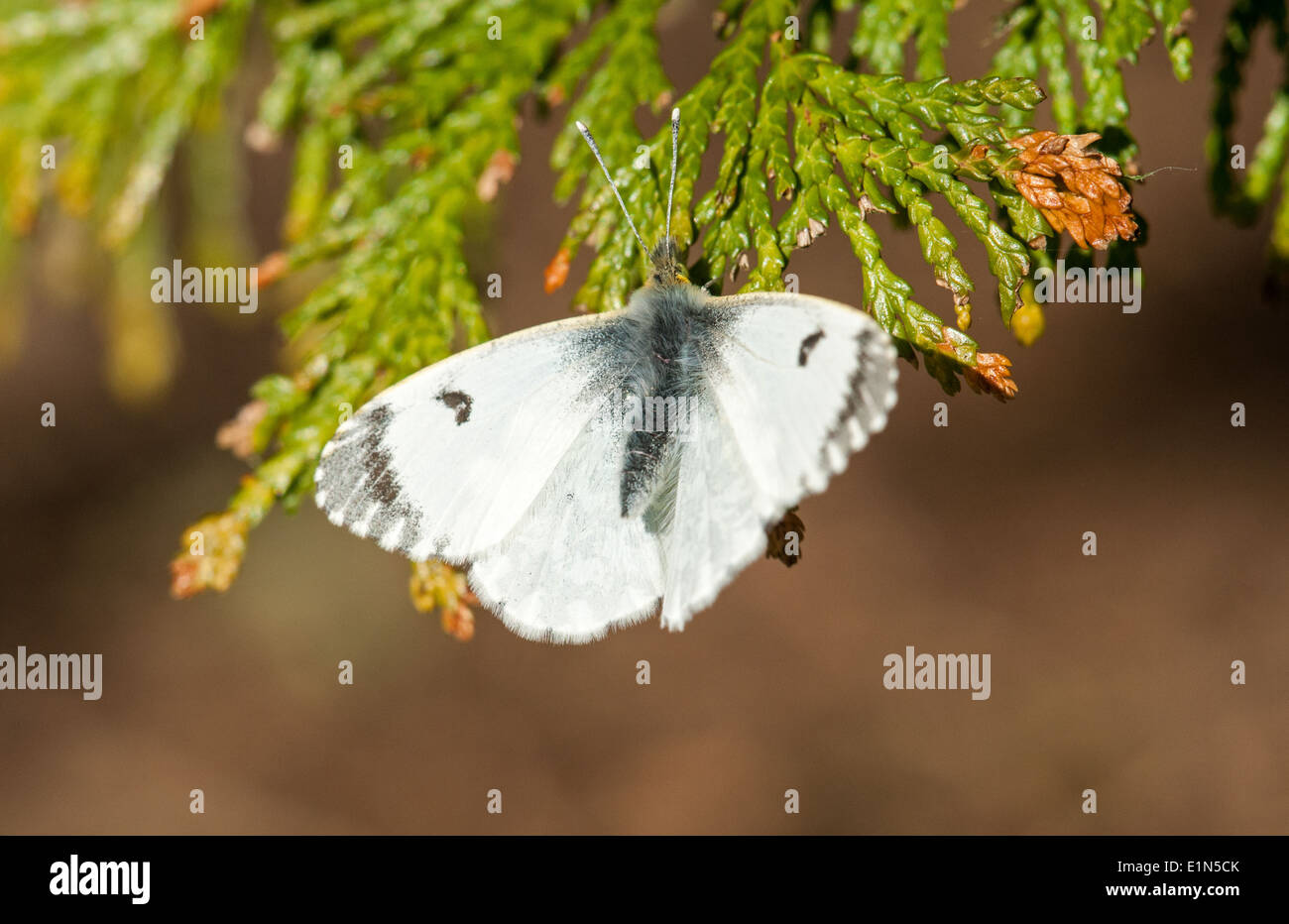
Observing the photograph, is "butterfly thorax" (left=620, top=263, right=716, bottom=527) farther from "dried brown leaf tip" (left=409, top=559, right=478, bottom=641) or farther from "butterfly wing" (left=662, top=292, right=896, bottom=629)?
"dried brown leaf tip" (left=409, top=559, right=478, bottom=641)

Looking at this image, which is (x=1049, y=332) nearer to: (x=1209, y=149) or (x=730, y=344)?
(x=1209, y=149)

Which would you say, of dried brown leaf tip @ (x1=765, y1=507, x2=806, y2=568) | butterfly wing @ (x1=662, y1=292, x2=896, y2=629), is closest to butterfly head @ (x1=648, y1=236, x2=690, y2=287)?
butterfly wing @ (x1=662, y1=292, x2=896, y2=629)

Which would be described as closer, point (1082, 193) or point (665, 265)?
point (1082, 193)

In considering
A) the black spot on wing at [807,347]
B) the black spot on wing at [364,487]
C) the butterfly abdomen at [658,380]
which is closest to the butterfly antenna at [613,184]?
the butterfly abdomen at [658,380]

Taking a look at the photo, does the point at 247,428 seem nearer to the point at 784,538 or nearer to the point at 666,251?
the point at 666,251

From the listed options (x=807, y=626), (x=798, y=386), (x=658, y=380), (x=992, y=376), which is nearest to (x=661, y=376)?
(x=658, y=380)

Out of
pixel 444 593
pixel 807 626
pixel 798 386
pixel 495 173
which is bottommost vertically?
pixel 807 626
